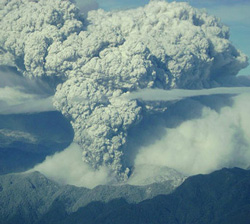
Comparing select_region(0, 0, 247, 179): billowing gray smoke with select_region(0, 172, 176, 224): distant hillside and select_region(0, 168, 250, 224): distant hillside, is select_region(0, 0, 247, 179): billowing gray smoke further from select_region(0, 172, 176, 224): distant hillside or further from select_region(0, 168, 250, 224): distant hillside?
select_region(0, 168, 250, 224): distant hillside

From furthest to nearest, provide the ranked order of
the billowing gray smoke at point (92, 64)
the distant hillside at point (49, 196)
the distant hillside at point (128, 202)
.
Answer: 1. the billowing gray smoke at point (92, 64)
2. the distant hillside at point (49, 196)
3. the distant hillside at point (128, 202)

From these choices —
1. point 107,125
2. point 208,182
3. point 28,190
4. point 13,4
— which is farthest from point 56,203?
point 13,4

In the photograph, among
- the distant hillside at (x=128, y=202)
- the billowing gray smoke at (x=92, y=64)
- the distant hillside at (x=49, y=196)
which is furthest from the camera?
the billowing gray smoke at (x=92, y=64)

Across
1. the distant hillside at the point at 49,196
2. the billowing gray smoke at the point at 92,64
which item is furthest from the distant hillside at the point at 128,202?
the billowing gray smoke at the point at 92,64

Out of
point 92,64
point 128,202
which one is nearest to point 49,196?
point 128,202

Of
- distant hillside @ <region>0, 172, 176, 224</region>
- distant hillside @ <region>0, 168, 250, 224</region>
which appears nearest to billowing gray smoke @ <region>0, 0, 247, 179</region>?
distant hillside @ <region>0, 172, 176, 224</region>

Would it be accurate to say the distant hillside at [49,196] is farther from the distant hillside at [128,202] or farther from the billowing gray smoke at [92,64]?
the billowing gray smoke at [92,64]

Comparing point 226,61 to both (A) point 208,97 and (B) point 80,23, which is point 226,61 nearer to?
(A) point 208,97

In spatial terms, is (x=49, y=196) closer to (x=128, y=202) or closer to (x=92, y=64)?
(x=128, y=202)
